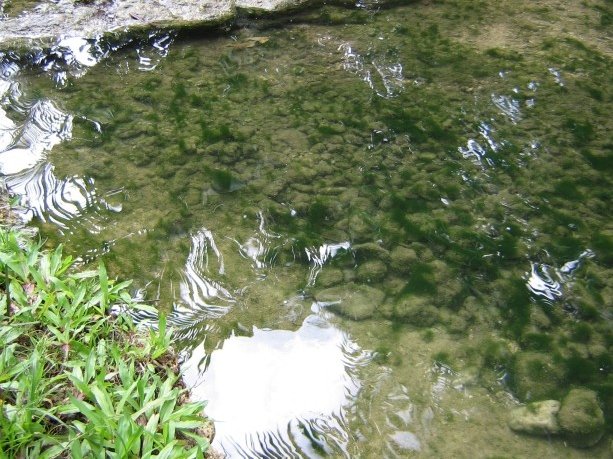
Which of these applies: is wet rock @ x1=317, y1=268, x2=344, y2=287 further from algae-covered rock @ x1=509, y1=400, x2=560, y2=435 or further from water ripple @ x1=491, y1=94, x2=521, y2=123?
water ripple @ x1=491, y1=94, x2=521, y2=123

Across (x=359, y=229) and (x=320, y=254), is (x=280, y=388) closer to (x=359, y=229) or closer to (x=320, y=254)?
(x=320, y=254)

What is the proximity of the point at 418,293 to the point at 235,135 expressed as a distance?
161 cm

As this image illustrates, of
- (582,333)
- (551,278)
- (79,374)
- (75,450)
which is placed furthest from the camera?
(551,278)

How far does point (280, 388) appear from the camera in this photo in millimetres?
2258

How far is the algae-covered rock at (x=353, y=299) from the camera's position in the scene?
254cm

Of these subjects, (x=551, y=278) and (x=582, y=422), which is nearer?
(x=582, y=422)

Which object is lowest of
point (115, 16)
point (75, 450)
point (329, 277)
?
point (329, 277)

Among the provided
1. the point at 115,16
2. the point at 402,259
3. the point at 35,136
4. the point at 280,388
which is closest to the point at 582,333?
the point at 402,259

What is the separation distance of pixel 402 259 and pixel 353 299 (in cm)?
35

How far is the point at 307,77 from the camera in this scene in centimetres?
399

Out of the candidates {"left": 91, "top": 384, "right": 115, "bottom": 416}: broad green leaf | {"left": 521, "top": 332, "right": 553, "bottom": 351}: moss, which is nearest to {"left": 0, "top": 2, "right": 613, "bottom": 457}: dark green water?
{"left": 521, "top": 332, "right": 553, "bottom": 351}: moss

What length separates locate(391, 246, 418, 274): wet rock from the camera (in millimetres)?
2709

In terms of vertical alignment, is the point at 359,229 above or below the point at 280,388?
above

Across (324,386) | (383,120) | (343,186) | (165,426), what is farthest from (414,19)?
(165,426)
